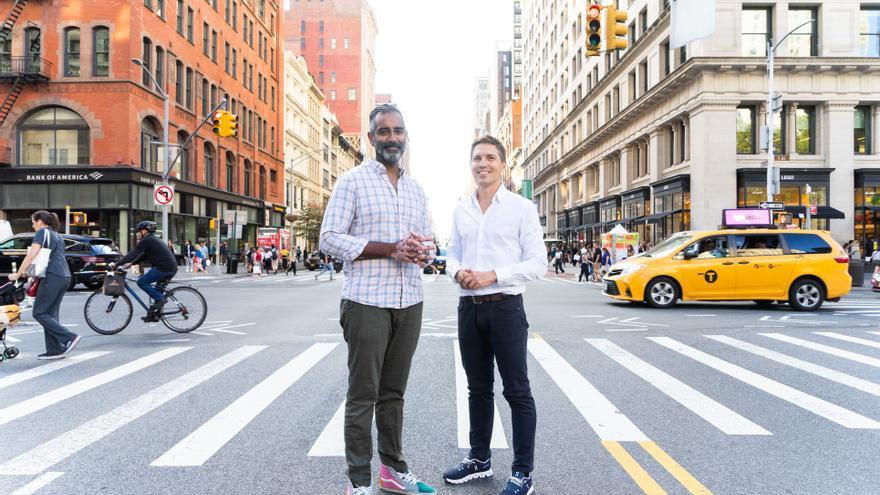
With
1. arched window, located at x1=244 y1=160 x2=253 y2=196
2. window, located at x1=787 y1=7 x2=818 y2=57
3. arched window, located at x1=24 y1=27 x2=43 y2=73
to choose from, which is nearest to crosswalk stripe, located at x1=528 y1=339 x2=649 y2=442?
window, located at x1=787 y1=7 x2=818 y2=57

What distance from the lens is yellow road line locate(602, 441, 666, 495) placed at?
371 centimetres

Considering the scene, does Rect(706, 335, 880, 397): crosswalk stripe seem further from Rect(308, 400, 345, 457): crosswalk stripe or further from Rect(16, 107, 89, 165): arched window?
Rect(16, 107, 89, 165): arched window

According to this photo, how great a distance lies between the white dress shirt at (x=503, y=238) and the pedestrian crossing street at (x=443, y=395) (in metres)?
1.49

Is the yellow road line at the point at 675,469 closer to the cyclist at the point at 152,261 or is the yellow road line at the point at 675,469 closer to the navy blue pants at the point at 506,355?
the navy blue pants at the point at 506,355

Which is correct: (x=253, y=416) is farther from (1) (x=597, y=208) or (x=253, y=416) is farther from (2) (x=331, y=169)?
(2) (x=331, y=169)

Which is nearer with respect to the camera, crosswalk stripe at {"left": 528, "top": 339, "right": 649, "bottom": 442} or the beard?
the beard

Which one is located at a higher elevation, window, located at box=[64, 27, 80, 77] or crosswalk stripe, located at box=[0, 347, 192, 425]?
window, located at box=[64, 27, 80, 77]

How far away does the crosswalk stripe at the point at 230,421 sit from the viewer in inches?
169

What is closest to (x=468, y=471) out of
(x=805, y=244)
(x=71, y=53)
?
(x=805, y=244)

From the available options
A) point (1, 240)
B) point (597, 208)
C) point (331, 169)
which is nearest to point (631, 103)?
point (597, 208)

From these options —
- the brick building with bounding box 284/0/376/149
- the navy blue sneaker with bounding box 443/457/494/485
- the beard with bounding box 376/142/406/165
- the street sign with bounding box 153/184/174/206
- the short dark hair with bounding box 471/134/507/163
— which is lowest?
the navy blue sneaker with bounding box 443/457/494/485

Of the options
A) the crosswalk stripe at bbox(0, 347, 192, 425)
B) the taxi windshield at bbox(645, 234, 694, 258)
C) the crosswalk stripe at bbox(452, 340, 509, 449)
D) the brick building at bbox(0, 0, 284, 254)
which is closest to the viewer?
the crosswalk stripe at bbox(452, 340, 509, 449)

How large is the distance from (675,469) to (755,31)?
33286mm

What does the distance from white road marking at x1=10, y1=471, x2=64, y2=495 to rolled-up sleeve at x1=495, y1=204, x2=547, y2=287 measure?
305 cm
